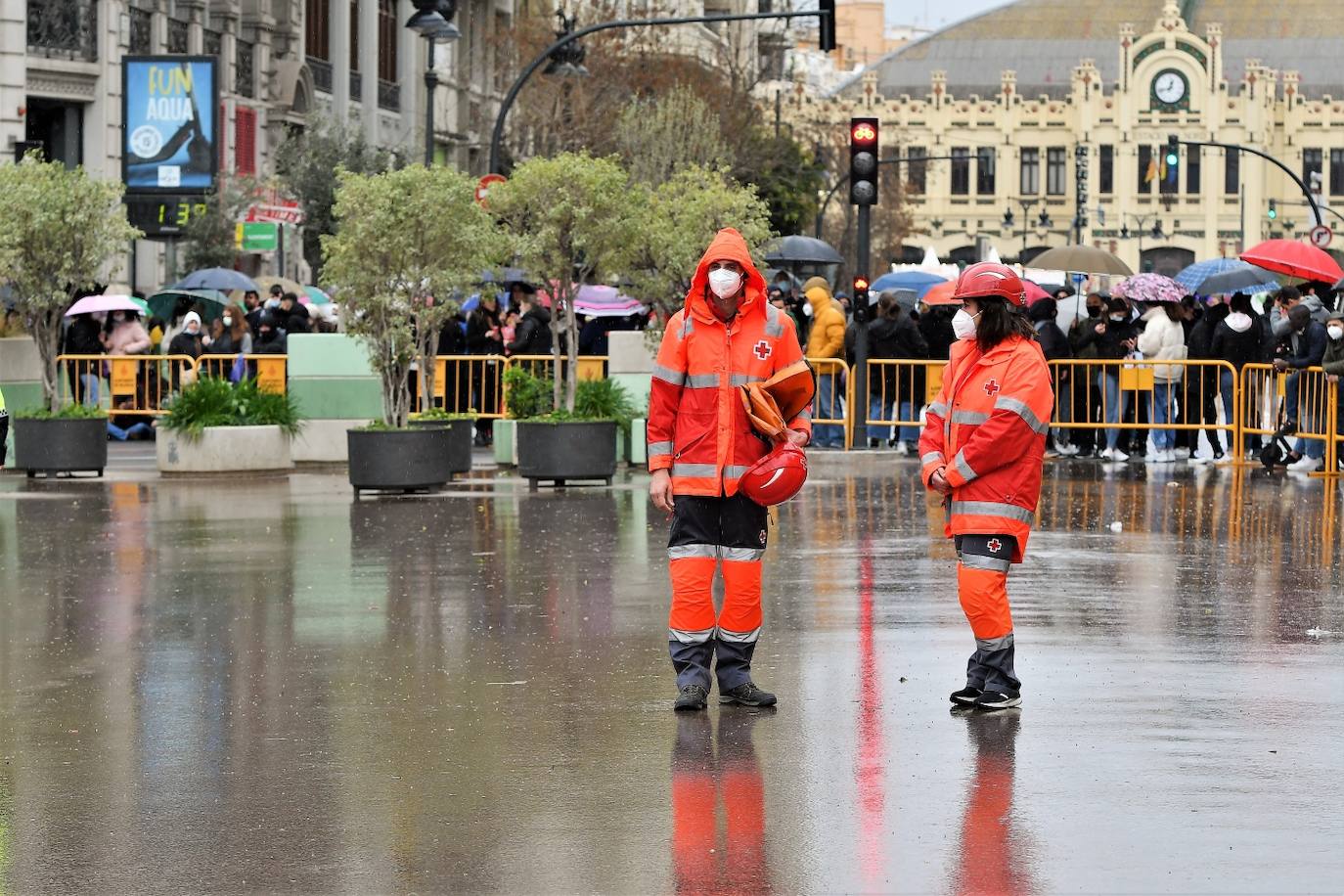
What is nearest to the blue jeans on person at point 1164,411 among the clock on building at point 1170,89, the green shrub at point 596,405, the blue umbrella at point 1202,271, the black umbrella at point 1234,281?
the black umbrella at point 1234,281

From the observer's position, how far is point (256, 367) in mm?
26562

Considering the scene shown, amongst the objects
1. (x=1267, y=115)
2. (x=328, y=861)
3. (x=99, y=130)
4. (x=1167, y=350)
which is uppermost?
(x=1267, y=115)

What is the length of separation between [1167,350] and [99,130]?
18.1m

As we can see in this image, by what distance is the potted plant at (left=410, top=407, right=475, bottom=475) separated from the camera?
2127 centimetres

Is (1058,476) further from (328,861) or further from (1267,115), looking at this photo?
(1267,115)

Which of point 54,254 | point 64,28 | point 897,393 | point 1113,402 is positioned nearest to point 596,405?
point 54,254

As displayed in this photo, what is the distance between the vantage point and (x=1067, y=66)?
13038 cm

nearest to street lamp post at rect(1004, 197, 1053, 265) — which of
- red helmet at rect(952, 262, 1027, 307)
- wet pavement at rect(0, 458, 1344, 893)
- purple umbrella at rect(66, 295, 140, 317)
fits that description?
purple umbrella at rect(66, 295, 140, 317)

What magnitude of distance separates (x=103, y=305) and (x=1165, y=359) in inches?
444

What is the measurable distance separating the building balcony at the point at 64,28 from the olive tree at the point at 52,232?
13.4 metres

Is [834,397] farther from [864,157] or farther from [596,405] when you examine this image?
[596,405]

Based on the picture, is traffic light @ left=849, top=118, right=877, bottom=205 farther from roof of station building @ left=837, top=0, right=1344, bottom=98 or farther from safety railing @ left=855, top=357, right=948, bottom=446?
roof of station building @ left=837, top=0, right=1344, bottom=98

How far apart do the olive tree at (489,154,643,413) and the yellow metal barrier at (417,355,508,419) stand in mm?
4567

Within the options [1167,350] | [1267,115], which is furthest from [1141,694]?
[1267,115]
